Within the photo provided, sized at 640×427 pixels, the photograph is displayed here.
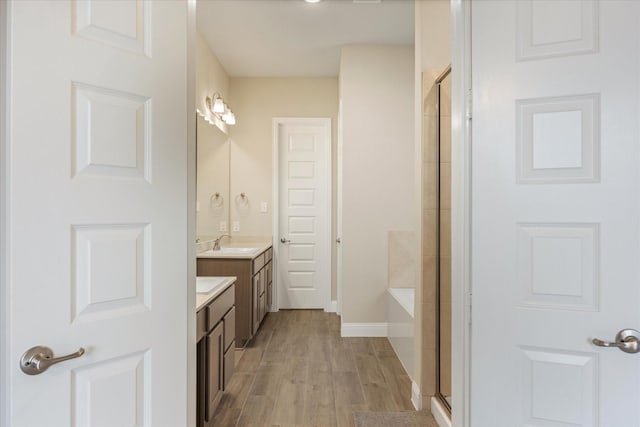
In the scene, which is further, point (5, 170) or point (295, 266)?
point (295, 266)

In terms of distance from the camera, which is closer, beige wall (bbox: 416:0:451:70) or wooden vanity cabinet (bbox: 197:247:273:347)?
beige wall (bbox: 416:0:451:70)

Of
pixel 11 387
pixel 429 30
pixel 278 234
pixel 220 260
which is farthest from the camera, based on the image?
pixel 278 234

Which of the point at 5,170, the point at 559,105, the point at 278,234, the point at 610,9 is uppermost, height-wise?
the point at 610,9

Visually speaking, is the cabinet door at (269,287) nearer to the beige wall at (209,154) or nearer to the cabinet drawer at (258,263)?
the cabinet drawer at (258,263)

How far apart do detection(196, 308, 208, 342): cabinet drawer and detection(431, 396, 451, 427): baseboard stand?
139 centimetres

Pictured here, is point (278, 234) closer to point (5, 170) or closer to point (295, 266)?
point (295, 266)

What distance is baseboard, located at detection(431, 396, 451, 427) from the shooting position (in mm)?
2021

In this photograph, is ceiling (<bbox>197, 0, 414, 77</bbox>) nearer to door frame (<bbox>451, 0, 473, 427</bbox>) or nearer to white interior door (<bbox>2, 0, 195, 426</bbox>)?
door frame (<bbox>451, 0, 473, 427</bbox>)

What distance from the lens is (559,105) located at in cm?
111

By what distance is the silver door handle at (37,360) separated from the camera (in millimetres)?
887

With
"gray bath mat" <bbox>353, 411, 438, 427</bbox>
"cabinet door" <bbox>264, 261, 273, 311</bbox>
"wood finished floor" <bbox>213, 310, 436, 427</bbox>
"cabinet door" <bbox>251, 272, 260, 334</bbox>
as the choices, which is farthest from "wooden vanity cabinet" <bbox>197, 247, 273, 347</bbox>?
"gray bath mat" <bbox>353, 411, 438, 427</bbox>

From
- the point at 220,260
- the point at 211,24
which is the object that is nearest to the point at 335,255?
the point at 220,260

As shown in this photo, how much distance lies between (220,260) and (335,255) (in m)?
1.80

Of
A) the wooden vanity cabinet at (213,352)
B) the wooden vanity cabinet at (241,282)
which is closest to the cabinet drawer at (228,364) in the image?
the wooden vanity cabinet at (213,352)
